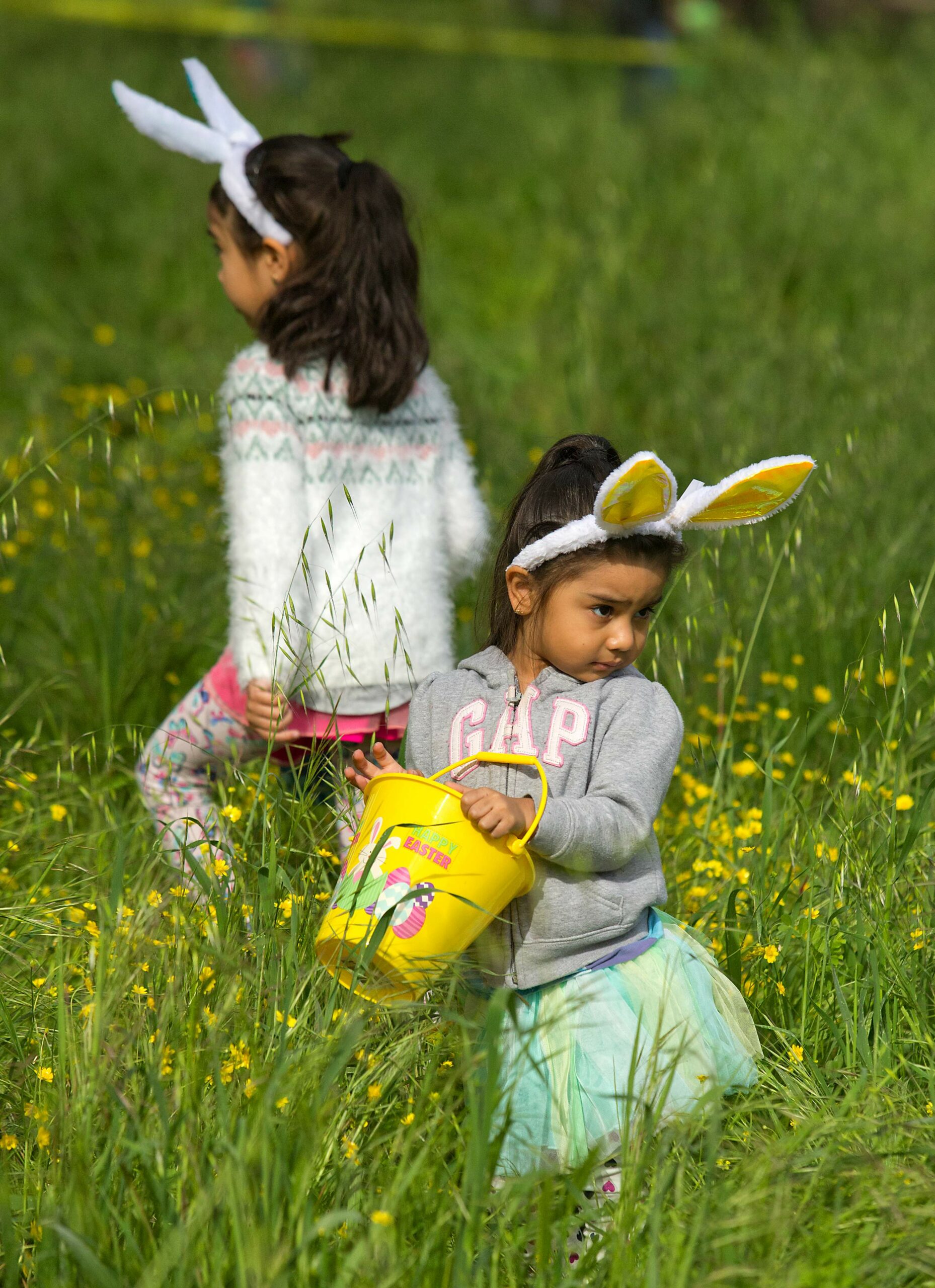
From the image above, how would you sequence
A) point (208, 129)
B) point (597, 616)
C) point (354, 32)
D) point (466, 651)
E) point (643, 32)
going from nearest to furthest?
point (597, 616), point (208, 129), point (466, 651), point (643, 32), point (354, 32)

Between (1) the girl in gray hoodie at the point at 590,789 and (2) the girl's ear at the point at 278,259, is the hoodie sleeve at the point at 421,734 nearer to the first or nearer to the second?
(1) the girl in gray hoodie at the point at 590,789

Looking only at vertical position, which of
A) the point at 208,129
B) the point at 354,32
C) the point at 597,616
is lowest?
the point at 597,616

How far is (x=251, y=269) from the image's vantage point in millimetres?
2646

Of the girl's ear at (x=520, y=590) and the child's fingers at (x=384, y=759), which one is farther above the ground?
the girl's ear at (x=520, y=590)

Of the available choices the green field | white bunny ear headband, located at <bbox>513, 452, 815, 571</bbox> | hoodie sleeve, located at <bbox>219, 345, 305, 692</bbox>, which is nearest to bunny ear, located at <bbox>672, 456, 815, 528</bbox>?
white bunny ear headband, located at <bbox>513, 452, 815, 571</bbox>

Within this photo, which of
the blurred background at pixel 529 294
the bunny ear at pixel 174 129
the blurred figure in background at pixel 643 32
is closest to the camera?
the bunny ear at pixel 174 129

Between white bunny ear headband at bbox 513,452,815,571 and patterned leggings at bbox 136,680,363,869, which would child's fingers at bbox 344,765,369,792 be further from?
patterned leggings at bbox 136,680,363,869

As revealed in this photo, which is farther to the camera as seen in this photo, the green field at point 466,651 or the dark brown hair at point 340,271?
the dark brown hair at point 340,271

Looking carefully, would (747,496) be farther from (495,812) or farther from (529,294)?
(529,294)

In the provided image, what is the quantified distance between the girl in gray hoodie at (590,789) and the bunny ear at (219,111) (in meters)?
1.05

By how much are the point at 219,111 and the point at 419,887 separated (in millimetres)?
1670

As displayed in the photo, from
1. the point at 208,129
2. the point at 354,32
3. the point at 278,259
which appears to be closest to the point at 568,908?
the point at 278,259

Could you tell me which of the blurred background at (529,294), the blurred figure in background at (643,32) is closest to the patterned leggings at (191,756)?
the blurred background at (529,294)

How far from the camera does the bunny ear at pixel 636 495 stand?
1864 mm
